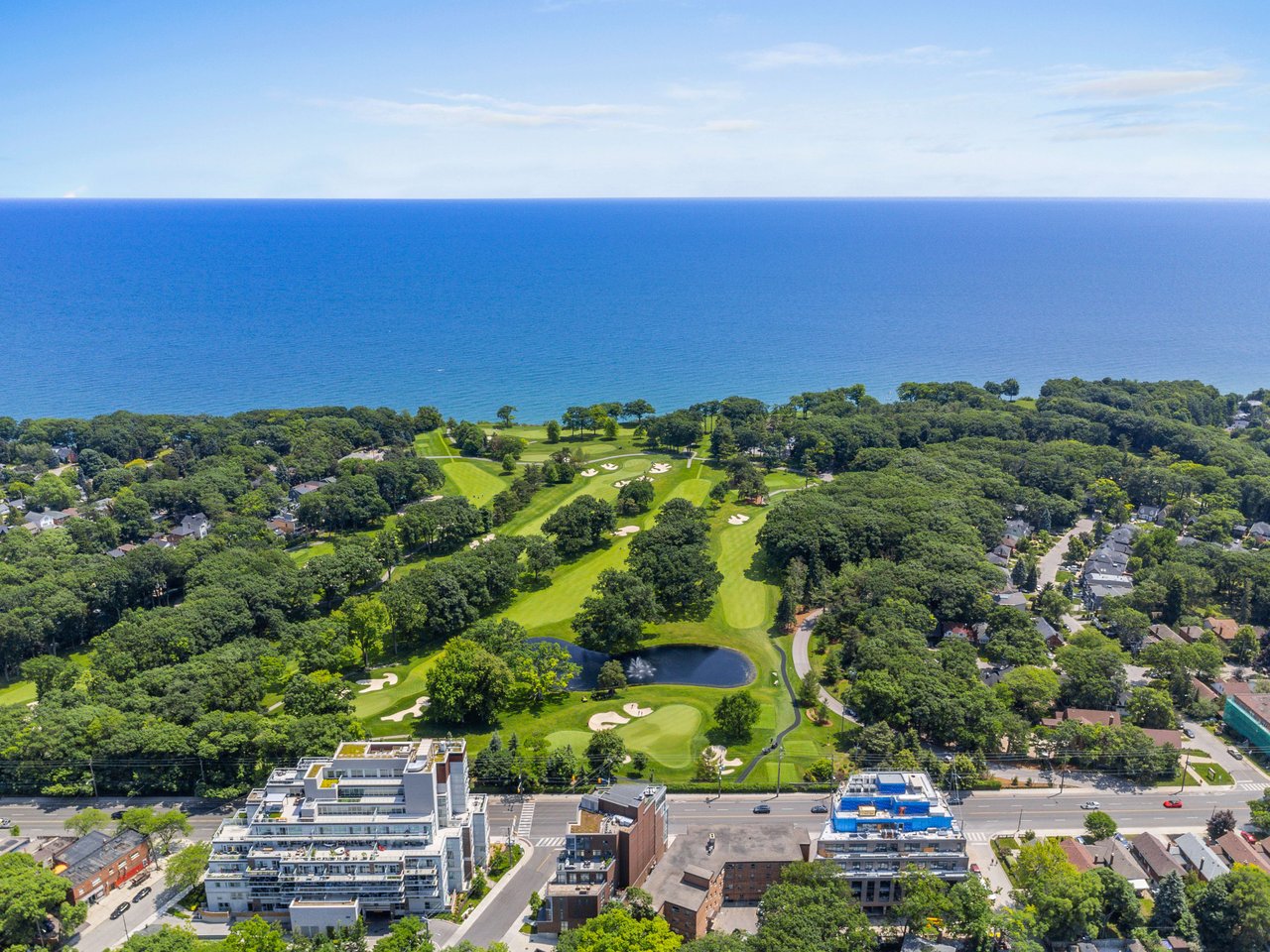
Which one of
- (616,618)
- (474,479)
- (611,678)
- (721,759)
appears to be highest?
(474,479)

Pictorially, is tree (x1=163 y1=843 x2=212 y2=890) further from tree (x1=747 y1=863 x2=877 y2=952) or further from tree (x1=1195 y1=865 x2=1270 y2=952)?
tree (x1=1195 y1=865 x2=1270 y2=952)

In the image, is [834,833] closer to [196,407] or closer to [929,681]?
[929,681]

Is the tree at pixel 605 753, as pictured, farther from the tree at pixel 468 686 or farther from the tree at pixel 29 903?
the tree at pixel 29 903

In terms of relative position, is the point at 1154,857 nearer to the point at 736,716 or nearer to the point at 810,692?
the point at 810,692

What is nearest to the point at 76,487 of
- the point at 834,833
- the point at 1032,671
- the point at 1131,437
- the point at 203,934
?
the point at 203,934

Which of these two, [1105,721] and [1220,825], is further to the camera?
[1105,721]

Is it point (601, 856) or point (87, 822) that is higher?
point (601, 856)

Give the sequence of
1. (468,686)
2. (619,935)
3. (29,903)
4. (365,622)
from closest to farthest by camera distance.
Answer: (619,935) → (29,903) → (468,686) → (365,622)

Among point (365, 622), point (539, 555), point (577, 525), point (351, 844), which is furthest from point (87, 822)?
point (577, 525)

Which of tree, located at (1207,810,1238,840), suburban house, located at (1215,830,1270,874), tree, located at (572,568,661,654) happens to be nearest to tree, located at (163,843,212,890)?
tree, located at (572,568,661,654)
